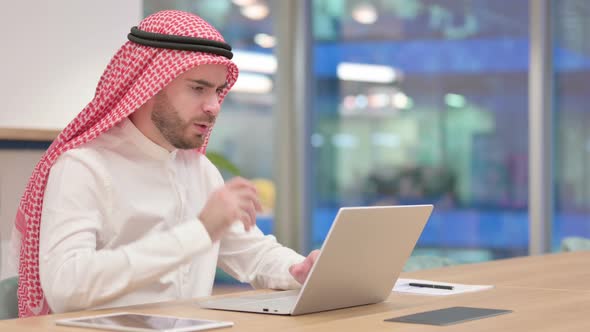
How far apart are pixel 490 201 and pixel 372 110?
1127mm

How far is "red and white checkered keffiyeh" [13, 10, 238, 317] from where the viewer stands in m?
2.28

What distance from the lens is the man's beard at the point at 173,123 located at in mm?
2402

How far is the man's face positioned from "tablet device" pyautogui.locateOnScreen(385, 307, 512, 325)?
30.3 inches

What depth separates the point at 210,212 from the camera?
202 cm

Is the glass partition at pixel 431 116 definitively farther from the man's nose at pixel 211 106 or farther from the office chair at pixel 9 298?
the office chair at pixel 9 298

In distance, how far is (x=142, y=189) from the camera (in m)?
2.42

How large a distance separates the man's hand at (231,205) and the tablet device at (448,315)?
1.20ft

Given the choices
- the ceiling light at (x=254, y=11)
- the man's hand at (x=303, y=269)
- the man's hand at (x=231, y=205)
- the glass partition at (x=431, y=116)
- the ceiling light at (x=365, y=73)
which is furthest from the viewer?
the ceiling light at (x=254, y=11)

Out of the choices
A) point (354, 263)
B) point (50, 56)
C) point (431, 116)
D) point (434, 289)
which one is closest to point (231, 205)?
point (354, 263)

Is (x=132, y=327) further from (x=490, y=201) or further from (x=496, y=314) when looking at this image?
(x=490, y=201)

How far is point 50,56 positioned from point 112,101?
1966mm

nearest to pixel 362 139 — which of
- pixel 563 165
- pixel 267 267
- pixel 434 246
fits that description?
pixel 434 246

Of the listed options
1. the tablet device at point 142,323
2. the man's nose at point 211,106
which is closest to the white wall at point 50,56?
the man's nose at point 211,106

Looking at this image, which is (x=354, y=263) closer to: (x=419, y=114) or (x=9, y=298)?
(x=9, y=298)
